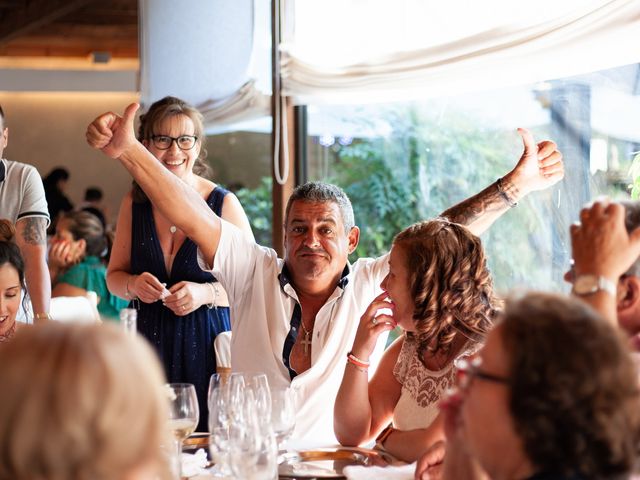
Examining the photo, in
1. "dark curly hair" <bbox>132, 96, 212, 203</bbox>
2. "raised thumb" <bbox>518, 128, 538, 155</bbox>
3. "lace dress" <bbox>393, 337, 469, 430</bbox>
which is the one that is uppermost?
"dark curly hair" <bbox>132, 96, 212, 203</bbox>

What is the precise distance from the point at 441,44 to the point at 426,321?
6.70 ft

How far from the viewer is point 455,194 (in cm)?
461

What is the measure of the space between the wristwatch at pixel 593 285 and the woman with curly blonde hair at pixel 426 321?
71cm

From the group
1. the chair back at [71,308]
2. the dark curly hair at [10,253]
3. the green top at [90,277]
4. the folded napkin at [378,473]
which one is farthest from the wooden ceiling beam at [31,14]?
the folded napkin at [378,473]

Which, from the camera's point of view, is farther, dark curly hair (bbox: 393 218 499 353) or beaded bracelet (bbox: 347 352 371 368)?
beaded bracelet (bbox: 347 352 371 368)

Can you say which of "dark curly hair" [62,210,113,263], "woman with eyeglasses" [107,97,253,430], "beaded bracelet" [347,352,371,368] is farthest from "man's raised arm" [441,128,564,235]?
"dark curly hair" [62,210,113,263]

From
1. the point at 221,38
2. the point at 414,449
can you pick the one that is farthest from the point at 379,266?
the point at 221,38

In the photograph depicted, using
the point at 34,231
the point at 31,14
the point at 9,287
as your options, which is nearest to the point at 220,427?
the point at 9,287

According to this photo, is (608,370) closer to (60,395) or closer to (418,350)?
(60,395)

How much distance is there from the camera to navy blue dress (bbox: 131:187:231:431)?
3.73m

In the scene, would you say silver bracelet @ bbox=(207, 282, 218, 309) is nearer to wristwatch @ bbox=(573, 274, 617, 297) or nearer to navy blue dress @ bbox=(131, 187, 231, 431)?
navy blue dress @ bbox=(131, 187, 231, 431)

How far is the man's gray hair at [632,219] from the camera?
1.83 meters

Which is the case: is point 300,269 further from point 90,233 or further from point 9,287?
point 90,233

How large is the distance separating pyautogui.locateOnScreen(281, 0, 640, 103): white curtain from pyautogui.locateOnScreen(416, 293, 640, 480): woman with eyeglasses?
7.33ft
